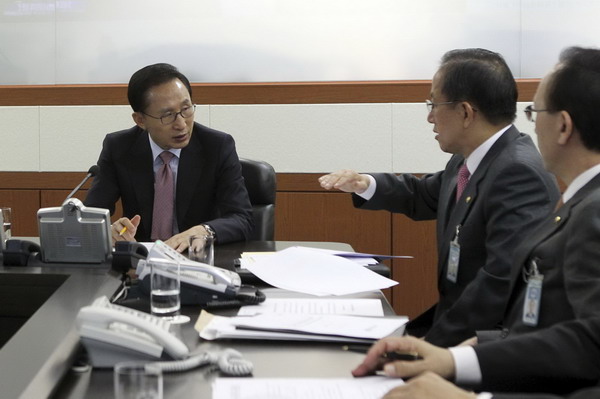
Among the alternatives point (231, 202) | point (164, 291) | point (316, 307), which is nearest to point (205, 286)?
point (164, 291)

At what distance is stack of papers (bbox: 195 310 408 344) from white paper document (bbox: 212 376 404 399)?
0.22 m

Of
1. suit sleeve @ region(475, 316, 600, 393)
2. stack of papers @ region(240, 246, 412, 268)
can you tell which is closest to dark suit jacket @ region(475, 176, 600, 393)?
suit sleeve @ region(475, 316, 600, 393)

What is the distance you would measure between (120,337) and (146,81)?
1982 millimetres

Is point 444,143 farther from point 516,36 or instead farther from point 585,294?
point 516,36

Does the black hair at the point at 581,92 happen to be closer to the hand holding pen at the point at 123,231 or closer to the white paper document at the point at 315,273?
the white paper document at the point at 315,273

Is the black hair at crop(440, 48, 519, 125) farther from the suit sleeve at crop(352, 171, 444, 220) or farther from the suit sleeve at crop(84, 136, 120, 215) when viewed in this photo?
the suit sleeve at crop(84, 136, 120, 215)

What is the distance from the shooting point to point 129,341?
137 cm

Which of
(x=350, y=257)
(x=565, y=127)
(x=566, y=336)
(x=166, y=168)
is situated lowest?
(x=350, y=257)

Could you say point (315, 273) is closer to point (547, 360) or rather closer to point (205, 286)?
point (205, 286)

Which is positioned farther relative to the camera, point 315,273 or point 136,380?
point 315,273

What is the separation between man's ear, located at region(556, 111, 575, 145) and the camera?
164cm

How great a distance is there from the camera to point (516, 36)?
4164 millimetres

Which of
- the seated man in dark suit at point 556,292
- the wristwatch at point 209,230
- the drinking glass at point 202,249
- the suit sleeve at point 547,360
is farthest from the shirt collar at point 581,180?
the wristwatch at point 209,230

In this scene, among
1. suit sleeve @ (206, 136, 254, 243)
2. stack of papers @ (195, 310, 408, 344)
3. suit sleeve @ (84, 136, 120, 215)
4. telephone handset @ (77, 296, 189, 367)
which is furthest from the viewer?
suit sleeve @ (84, 136, 120, 215)
